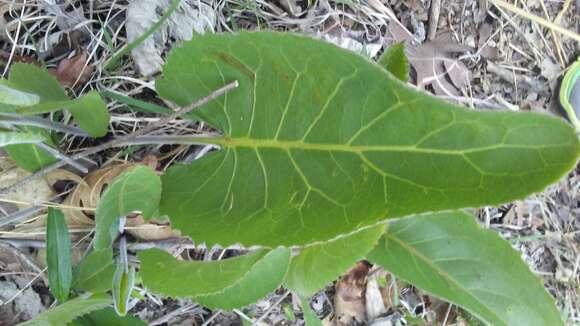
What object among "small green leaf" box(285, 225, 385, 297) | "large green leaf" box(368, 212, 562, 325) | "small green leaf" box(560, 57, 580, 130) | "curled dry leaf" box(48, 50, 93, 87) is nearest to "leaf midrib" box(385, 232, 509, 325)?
"large green leaf" box(368, 212, 562, 325)

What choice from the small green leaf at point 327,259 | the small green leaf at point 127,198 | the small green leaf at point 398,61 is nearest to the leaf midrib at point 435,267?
the small green leaf at point 327,259

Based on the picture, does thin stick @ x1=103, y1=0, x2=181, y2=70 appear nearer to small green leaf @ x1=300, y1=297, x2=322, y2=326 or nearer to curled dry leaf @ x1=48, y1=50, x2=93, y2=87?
curled dry leaf @ x1=48, y1=50, x2=93, y2=87

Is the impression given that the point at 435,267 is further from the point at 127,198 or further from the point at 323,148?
the point at 127,198

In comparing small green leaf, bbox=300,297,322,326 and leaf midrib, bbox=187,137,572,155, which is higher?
leaf midrib, bbox=187,137,572,155

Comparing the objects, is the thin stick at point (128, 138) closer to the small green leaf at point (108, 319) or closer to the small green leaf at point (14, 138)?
the small green leaf at point (14, 138)

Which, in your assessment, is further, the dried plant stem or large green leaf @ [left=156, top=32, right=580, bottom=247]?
the dried plant stem

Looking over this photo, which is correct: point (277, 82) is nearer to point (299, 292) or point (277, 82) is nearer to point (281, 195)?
point (281, 195)

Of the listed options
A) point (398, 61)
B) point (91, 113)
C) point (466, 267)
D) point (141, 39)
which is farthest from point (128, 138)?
point (466, 267)
